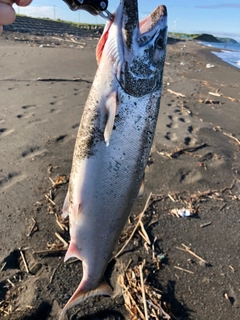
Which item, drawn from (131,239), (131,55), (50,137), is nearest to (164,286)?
(131,239)

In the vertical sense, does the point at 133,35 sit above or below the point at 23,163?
above

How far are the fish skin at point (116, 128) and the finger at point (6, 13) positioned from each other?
0.77 meters

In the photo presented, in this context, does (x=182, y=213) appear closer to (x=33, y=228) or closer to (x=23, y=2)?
(x=33, y=228)

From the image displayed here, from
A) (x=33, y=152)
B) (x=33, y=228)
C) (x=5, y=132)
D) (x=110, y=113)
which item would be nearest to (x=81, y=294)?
(x=110, y=113)

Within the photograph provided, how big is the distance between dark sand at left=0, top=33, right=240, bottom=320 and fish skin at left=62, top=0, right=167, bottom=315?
1084 millimetres

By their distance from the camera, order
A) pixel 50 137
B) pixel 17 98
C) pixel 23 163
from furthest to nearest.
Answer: pixel 17 98 < pixel 50 137 < pixel 23 163

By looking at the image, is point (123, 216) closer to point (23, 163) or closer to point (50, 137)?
point (23, 163)

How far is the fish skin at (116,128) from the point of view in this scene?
271 cm

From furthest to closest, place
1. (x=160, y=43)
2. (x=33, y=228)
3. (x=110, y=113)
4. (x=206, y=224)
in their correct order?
(x=206, y=224) → (x=33, y=228) → (x=160, y=43) → (x=110, y=113)

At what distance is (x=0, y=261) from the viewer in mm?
4070

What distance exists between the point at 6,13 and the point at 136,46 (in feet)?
3.46

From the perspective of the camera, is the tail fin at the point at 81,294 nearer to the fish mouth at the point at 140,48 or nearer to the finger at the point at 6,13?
the fish mouth at the point at 140,48

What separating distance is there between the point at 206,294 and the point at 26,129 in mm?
4931

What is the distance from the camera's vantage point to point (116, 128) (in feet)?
8.84
